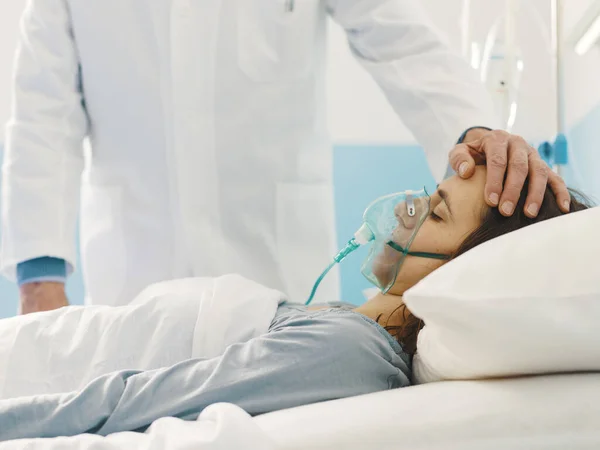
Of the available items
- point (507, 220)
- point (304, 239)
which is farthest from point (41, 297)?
point (507, 220)

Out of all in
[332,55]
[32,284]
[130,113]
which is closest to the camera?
[32,284]

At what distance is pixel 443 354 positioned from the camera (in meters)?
0.97

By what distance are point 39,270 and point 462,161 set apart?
102 centimetres

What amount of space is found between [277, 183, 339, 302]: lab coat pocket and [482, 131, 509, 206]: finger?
658 millimetres

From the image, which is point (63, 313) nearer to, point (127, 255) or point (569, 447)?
point (127, 255)

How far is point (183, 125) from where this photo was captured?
1.78 metres

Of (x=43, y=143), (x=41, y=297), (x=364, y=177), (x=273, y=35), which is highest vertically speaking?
(x=273, y=35)

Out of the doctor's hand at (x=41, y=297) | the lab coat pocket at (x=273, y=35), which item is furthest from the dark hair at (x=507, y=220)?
the doctor's hand at (x=41, y=297)

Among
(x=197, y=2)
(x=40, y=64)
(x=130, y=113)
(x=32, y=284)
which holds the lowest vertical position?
(x=32, y=284)

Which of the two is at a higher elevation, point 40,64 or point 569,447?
point 40,64

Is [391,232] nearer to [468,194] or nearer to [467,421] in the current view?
[468,194]

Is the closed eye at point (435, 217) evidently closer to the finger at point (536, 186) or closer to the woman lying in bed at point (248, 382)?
the finger at point (536, 186)

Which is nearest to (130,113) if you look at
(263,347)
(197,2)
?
(197,2)

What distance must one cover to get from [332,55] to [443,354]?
237 centimetres
